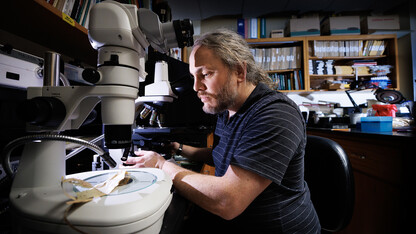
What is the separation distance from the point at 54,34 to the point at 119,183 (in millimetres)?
752

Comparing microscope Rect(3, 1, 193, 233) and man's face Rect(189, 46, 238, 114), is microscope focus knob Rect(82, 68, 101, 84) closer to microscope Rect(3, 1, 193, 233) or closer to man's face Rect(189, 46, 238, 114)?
microscope Rect(3, 1, 193, 233)

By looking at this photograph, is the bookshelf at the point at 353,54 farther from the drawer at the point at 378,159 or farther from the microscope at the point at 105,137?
the microscope at the point at 105,137

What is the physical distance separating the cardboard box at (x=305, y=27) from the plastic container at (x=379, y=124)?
1.89 metres

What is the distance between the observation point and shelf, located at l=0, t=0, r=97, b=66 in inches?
22.7

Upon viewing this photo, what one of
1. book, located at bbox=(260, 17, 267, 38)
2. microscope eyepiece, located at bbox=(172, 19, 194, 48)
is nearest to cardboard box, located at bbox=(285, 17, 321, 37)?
book, located at bbox=(260, 17, 267, 38)

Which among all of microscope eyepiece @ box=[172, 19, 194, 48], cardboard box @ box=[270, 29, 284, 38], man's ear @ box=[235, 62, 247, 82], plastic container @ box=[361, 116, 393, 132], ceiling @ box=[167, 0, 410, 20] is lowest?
plastic container @ box=[361, 116, 393, 132]

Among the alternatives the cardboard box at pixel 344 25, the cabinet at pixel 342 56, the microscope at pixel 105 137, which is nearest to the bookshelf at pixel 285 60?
the cabinet at pixel 342 56

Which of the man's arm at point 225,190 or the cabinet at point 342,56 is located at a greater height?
the cabinet at point 342,56

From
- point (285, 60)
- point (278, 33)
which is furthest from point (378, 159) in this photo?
point (278, 33)

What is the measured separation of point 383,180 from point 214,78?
111 centimetres

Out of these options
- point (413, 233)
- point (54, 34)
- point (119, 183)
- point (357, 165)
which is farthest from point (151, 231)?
point (357, 165)

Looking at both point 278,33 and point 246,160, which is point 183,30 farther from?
point 278,33

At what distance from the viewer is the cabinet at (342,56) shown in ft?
8.60

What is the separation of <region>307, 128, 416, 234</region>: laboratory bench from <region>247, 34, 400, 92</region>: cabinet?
1.70 meters
